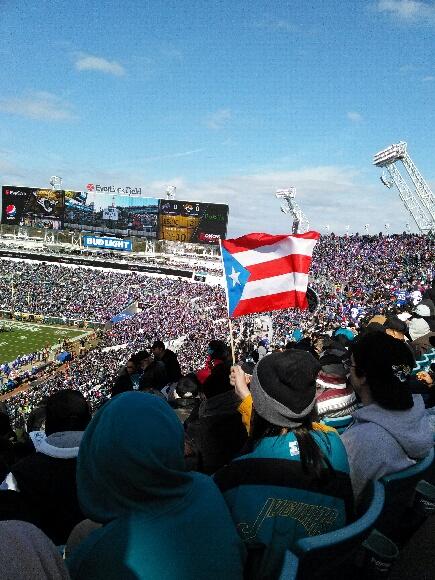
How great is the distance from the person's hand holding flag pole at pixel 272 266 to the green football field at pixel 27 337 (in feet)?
103

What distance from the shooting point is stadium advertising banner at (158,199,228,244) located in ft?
190

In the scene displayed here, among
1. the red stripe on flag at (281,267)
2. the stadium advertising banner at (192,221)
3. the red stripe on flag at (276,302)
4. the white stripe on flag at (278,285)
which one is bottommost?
the red stripe on flag at (276,302)

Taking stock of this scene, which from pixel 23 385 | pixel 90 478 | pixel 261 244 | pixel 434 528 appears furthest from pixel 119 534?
pixel 23 385

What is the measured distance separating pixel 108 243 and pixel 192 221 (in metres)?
11.8

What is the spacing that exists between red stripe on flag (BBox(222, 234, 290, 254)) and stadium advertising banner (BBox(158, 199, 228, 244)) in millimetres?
49389

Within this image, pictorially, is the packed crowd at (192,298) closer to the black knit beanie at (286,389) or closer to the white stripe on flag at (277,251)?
the white stripe on flag at (277,251)

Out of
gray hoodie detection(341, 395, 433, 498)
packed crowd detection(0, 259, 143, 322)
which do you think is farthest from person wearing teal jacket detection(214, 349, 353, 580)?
packed crowd detection(0, 259, 143, 322)

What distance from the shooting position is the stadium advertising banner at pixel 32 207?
202 ft

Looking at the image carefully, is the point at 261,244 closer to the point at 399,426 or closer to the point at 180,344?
the point at 399,426

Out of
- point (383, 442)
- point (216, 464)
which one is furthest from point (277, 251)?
point (383, 442)

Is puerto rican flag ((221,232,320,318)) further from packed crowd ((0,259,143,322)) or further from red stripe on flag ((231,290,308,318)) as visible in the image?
packed crowd ((0,259,143,322))

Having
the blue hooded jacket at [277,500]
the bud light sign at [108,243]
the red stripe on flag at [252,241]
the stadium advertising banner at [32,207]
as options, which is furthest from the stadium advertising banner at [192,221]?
the blue hooded jacket at [277,500]

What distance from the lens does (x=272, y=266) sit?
8367mm

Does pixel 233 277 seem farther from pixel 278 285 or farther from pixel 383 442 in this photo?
pixel 383 442
